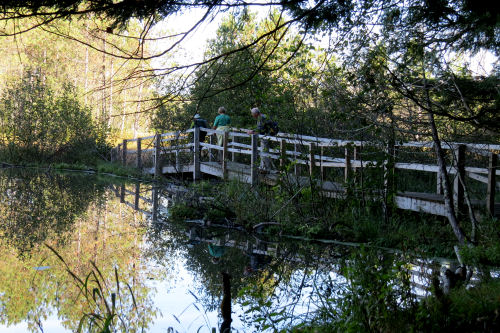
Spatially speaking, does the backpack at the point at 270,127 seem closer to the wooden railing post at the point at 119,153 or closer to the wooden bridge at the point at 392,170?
the wooden bridge at the point at 392,170

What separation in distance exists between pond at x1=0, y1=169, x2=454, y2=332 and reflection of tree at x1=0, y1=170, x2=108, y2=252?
0.04 m

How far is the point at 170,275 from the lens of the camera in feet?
20.2

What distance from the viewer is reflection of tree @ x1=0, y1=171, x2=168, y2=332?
4.71 metres

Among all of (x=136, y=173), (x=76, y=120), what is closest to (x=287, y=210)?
(x=136, y=173)

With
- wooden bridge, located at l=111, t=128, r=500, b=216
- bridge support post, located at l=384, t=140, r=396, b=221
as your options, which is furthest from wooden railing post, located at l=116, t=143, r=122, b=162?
bridge support post, located at l=384, t=140, r=396, b=221

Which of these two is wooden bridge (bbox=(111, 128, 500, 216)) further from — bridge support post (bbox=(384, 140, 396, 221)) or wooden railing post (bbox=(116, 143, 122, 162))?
wooden railing post (bbox=(116, 143, 122, 162))

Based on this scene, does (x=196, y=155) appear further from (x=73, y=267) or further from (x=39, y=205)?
(x=73, y=267)

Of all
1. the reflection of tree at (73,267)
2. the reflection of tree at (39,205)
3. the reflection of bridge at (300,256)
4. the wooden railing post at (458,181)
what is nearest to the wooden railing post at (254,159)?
the reflection of bridge at (300,256)

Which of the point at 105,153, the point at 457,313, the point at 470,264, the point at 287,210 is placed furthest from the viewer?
the point at 105,153

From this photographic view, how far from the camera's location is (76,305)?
4.81 meters

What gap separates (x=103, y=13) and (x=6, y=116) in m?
21.4

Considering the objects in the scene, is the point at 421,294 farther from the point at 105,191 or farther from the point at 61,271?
the point at 105,191

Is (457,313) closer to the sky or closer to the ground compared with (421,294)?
closer to the sky

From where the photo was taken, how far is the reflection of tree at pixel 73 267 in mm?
4707
